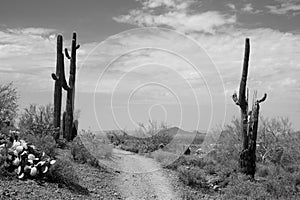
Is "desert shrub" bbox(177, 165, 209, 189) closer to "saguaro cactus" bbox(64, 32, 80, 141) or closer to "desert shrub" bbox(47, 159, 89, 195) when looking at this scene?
"desert shrub" bbox(47, 159, 89, 195)

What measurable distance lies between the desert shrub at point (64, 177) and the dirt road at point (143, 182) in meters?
1.63

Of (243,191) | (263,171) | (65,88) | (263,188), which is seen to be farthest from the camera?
(65,88)

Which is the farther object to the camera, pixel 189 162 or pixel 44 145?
pixel 189 162

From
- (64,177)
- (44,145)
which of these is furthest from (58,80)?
(64,177)

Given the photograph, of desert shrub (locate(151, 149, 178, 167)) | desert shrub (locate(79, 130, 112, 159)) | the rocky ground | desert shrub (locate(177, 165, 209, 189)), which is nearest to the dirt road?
desert shrub (locate(151, 149, 178, 167))

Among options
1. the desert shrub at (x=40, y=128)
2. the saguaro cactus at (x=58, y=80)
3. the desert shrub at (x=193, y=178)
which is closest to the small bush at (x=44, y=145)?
the desert shrub at (x=40, y=128)

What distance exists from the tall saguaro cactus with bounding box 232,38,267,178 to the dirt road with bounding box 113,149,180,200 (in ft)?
10.9

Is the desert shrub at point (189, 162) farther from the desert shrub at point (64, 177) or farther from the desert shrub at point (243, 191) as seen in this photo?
the desert shrub at point (64, 177)

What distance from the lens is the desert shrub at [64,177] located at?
11523 mm

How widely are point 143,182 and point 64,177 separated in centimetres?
356

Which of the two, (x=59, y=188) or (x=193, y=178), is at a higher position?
(x=59, y=188)

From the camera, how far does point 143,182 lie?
14430mm

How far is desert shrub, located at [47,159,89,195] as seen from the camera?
37.8 feet

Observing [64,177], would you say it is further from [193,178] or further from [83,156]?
[193,178]
